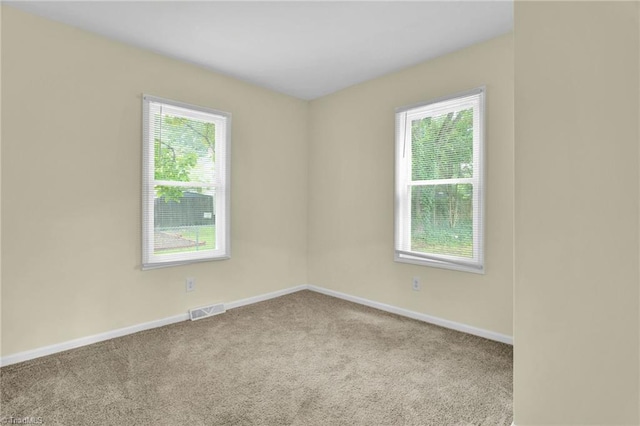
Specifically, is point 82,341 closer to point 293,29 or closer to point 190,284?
point 190,284

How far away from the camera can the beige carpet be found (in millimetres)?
1712

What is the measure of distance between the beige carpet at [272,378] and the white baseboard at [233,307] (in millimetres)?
88

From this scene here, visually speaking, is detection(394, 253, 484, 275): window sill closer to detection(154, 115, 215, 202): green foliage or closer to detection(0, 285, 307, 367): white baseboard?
detection(0, 285, 307, 367): white baseboard

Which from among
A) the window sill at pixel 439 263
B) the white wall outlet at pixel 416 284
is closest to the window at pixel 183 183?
the window sill at pixel 439 263

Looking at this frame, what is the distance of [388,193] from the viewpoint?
344cm

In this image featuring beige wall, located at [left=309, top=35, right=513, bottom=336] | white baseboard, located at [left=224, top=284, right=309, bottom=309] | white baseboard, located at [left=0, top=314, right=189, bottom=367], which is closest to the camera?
white baseboard, located at [left=0, top=314, right=189, bottom=367]

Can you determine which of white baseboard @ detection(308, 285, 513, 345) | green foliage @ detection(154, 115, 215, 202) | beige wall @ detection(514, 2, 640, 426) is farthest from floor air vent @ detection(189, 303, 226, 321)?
beige wall @ detection(514, 2, 640, 426)

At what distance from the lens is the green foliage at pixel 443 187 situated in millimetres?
2900

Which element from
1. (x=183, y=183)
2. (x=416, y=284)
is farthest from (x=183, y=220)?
(x=416, y=284)

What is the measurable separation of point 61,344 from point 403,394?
2525 mm

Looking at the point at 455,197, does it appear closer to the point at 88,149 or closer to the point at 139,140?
the point at 139,140

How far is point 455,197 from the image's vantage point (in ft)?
9.73

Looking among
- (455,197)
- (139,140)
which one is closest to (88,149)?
(139,140)

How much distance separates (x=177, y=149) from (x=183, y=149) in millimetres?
59
